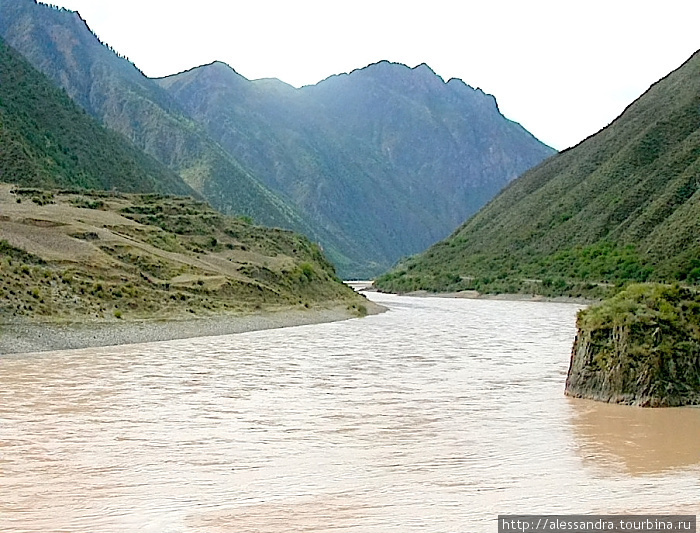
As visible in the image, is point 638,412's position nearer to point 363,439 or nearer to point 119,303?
point 363,439

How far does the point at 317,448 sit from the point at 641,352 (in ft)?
31.2

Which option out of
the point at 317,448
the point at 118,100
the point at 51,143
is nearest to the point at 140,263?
the point at 317,448

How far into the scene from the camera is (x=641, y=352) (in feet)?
72.9

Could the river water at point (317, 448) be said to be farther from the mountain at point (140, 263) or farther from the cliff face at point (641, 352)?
the mountain at point (140, 263)

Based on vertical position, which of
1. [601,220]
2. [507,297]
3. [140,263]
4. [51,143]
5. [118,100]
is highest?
[118,100]

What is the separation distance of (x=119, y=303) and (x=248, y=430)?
2885 centimetres

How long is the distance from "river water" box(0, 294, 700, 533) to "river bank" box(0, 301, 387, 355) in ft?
11.6

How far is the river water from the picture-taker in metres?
12.0

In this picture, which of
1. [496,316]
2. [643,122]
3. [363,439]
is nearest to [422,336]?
[496,316]

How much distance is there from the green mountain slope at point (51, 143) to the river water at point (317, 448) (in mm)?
53102

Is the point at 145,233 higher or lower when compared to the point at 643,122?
lower

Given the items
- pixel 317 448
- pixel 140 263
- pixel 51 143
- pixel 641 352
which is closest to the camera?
pixel 317 448

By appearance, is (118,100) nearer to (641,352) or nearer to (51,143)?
(51,143)

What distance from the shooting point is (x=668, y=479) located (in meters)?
13.9
